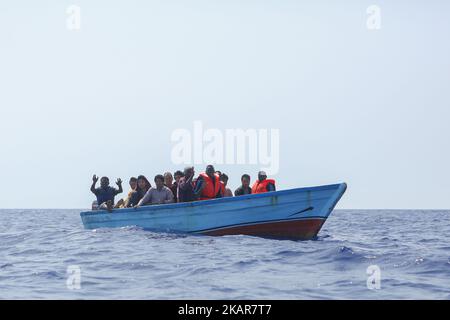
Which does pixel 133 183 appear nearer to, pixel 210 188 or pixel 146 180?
pixel 146 180

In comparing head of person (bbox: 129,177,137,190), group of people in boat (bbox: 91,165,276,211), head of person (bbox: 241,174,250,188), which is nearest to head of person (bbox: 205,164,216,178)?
group of people in boat (bbox: 91,165,276,211)

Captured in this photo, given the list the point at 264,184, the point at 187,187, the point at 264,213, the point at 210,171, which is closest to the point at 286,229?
the point at 264,213

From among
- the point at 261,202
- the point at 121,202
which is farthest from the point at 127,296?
the point at 121,202

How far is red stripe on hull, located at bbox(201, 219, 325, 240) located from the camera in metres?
16.9

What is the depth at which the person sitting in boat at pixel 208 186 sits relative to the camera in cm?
1769

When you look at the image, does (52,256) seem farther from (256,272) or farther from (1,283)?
(256,272)

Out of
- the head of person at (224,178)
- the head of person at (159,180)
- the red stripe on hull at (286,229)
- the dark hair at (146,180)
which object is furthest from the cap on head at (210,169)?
the dark hair at (146,180)

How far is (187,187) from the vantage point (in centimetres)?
1772

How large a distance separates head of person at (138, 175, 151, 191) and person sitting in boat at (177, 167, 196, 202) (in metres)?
1.84

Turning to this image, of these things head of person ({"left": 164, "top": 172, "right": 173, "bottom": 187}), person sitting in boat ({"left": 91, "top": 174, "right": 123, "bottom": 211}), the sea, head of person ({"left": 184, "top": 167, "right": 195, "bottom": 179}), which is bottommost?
the sea

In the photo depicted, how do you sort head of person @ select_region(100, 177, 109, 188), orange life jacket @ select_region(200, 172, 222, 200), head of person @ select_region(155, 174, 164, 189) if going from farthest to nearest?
head of person @ select_region(100, 177, 109, 188) → head of person @ select_region(155, 174, 164, 189) → orange life jacket @ select_region(200, 172, 222, 200)

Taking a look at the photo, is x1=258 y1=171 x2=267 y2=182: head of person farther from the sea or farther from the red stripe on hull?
the sea

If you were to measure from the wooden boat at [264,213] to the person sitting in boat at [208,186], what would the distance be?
0.48 meters

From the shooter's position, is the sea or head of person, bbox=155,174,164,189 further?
head of person, bbox=155,174,164,189
